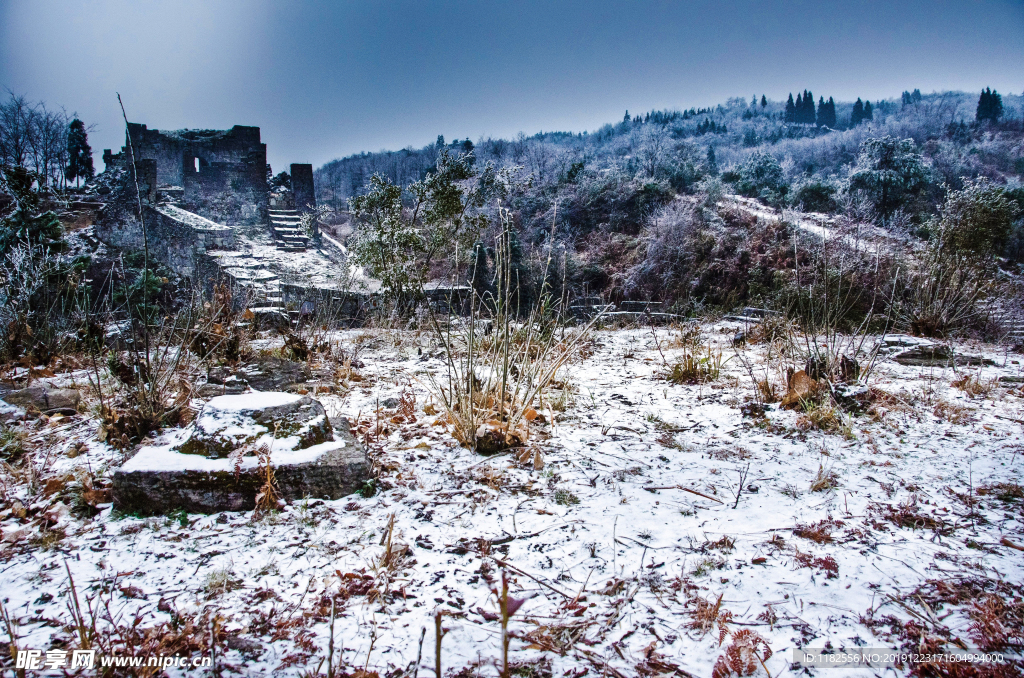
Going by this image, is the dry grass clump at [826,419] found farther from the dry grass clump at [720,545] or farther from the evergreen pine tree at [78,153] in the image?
the evergreen pine tree at [78,153]

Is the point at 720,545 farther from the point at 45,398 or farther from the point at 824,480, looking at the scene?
the point at 45,398

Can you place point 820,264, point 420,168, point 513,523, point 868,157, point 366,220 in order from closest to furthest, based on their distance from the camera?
point 513,523, point 366,220, point 820,264, point 868,157, point 420,168

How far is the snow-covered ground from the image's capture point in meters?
1.25

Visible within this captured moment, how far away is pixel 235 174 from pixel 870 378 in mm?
15803

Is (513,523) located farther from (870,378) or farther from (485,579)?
(870,378)

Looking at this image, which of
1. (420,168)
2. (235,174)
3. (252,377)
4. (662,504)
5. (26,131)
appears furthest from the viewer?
(420,168)

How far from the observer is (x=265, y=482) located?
193 centimetres

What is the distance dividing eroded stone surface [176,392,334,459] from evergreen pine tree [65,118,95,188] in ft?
64.3

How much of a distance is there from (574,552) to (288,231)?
1447 cm

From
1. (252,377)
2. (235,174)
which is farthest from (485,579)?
(235,174)

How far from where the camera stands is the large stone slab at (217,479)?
73.0 inches

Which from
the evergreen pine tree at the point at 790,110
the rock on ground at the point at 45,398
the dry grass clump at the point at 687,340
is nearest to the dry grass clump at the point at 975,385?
the dry grass clump at the point at 687,340

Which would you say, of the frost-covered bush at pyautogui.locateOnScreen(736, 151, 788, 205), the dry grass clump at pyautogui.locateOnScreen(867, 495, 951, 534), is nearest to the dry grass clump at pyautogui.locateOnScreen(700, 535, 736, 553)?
the dry grass clump at pyautogui.locateOnScreen(867, 495, 951, 534)

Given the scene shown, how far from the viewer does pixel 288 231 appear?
13.8m
